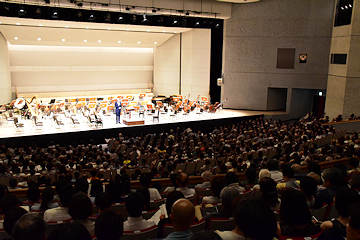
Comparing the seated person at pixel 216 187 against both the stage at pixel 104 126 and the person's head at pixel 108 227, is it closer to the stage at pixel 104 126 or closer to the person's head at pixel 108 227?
the person's head at pixel 108 227

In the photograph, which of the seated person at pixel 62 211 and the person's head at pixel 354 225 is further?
the seated person at pixel 62 211

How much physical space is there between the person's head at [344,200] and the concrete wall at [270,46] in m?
17.7

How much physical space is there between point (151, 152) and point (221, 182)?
6.19m

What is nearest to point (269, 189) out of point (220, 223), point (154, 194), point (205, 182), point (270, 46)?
point (220, 223)

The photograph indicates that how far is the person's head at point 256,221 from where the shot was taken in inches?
83.5

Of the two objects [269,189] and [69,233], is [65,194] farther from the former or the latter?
[269,189]

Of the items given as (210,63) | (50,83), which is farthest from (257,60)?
(50,83)

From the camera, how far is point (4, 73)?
20.3 m

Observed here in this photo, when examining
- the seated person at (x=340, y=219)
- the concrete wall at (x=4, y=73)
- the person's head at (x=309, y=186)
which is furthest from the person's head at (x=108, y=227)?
the concrete wall at (x=4, y=73)

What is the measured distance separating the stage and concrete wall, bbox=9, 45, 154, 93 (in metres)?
7.21

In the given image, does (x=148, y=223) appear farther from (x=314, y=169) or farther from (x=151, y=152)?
(x=151, y=152)

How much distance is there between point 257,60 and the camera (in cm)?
2017

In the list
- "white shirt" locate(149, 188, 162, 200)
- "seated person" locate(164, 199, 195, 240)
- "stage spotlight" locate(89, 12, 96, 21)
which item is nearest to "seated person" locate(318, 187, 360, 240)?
"seated person" locate(164, 199, 195, 240)

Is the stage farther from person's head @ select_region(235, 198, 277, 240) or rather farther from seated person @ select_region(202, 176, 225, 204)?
person's head @ select_region(235, 198, 277, 240)
